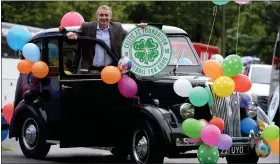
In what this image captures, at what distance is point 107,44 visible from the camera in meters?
11.8

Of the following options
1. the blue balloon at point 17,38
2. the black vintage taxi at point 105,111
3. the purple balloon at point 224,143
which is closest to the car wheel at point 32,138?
the black vintage taxi at point 105,111

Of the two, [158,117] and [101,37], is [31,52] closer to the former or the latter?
[101,37]

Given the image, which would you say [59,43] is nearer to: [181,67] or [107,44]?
[107,44]

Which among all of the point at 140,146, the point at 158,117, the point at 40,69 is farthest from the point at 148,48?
the point at 40,69

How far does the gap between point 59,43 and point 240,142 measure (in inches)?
122

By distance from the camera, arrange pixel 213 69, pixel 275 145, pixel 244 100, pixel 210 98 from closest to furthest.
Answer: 1. pixel 275 145
2. pixel 210 98
3. pixel 213 69
4. pixel 244 100

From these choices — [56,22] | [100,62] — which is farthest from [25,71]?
[56,22]

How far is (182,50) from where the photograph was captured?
39.8ft

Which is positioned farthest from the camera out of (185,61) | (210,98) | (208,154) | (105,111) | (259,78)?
(259,78)

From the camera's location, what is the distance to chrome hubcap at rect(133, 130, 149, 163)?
11039 mm

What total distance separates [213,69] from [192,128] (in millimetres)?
970

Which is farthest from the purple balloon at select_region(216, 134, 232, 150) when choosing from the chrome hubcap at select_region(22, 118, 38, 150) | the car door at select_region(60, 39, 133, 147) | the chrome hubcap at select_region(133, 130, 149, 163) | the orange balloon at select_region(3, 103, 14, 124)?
the orange balloon at select_region(3, 103, 14, 124)

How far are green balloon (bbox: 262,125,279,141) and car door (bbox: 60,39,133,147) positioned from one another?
2112mm

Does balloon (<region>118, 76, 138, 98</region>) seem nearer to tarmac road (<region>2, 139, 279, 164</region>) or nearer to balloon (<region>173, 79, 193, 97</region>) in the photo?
balloon (<region>173, 79, 193, 97</region>)
